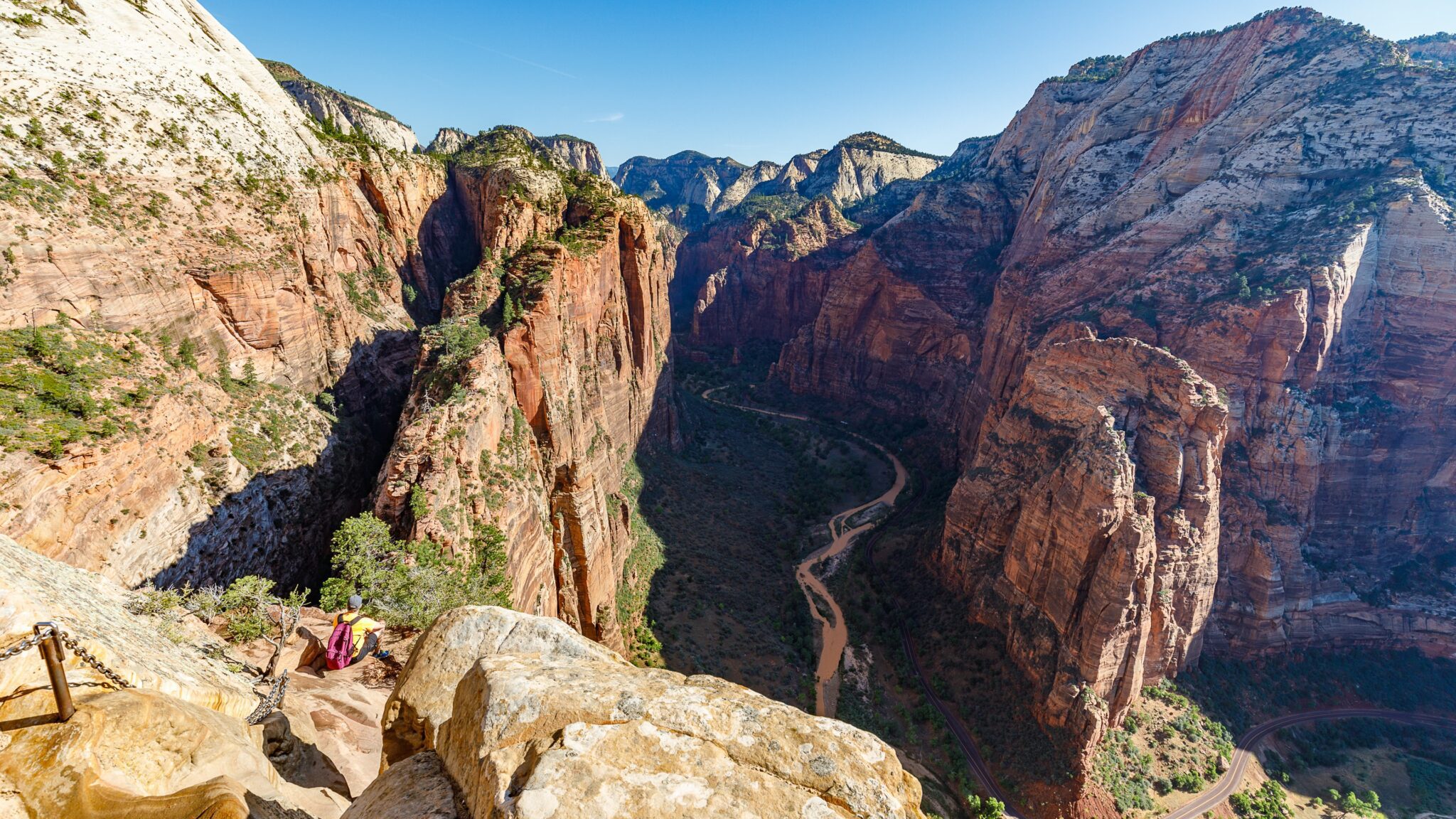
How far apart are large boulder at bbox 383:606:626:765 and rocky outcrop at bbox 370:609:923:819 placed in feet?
5.12

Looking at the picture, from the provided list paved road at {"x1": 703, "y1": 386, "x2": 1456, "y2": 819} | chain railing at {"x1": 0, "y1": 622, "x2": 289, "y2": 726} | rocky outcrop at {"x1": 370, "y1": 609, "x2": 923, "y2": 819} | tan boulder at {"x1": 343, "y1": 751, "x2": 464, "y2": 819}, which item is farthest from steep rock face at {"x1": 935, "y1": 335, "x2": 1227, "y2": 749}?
chain railing at {"x1": 0, "y1": 622, "x2": 289, "y2": 726}

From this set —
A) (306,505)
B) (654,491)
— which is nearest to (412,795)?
(306,505)

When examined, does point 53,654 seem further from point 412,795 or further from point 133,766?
point 412,795

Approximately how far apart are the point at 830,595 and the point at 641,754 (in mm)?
50412

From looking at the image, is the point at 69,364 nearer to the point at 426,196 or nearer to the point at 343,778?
the point at 343,778

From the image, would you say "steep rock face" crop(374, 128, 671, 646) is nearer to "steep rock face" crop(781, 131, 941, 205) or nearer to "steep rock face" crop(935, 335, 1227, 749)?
"steep rock face" crop(935, 335, 1227, 749)

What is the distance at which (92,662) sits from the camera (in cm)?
729

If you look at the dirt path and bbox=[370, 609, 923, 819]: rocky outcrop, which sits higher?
bbox=[370, 609, 923, 819]: rocky outcrop

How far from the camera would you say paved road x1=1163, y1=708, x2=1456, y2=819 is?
110 feet

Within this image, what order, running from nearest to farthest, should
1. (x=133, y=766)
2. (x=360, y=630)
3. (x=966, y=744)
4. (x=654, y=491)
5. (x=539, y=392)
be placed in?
(x=133, y=766) < (x=360, y=630) < (x=539, y=392) < (x=966, y=744) < (x=654, y=491)

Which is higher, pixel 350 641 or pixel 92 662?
pixel 92 662

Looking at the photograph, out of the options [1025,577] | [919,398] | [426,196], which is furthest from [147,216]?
[919,398]

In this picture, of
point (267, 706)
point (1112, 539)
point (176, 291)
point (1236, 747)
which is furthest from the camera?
point (1236, 747)

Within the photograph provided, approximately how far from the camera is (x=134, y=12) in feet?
109
